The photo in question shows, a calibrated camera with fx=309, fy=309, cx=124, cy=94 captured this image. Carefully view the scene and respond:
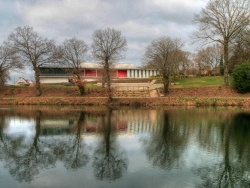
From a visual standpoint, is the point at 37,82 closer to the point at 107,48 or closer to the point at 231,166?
the point at 107,48

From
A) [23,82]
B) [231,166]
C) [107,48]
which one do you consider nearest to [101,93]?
[107,48]

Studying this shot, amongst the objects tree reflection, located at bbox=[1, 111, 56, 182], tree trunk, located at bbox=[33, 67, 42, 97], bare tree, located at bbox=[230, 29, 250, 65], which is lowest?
tree reflection, located at bbox=[1, 111, 56, 182]

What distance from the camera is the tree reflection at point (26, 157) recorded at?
12359 mm

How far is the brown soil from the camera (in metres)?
43.6

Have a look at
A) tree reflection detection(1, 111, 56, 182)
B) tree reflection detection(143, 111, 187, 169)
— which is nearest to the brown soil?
tree reflection detection(143, 111, 187, 169)

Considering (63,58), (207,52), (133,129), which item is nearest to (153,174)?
(133,129)

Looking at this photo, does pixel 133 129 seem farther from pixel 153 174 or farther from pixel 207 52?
pixel 207 52

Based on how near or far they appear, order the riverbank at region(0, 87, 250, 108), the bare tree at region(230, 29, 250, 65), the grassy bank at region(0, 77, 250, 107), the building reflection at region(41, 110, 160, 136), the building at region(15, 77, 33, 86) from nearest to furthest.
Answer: the building reflection at region(41, 110, 160, 136)
the riverbank at region(0, 87, 250, 108)
the grassy bank at region(0, 77, 250, 107)
the bare tree at region(230, 29, 250, 65)
the building at region(15, 77, 33, 86)

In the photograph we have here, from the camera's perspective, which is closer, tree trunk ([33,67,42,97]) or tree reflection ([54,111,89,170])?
tree reflection ([54,111,89,170])

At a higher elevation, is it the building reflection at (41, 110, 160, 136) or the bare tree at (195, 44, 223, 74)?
the bare tree at (195, 44, 223, 74)

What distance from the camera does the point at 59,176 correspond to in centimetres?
1163

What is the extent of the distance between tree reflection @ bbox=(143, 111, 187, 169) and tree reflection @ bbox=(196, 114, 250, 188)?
67.6 inches

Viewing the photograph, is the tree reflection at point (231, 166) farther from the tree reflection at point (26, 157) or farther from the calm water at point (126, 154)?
the tree reflection at point (26, 157)

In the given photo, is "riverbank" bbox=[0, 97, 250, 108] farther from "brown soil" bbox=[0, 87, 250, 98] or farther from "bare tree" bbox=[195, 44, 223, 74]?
"bare tree" bbox=[195, 44, 223, 74]
